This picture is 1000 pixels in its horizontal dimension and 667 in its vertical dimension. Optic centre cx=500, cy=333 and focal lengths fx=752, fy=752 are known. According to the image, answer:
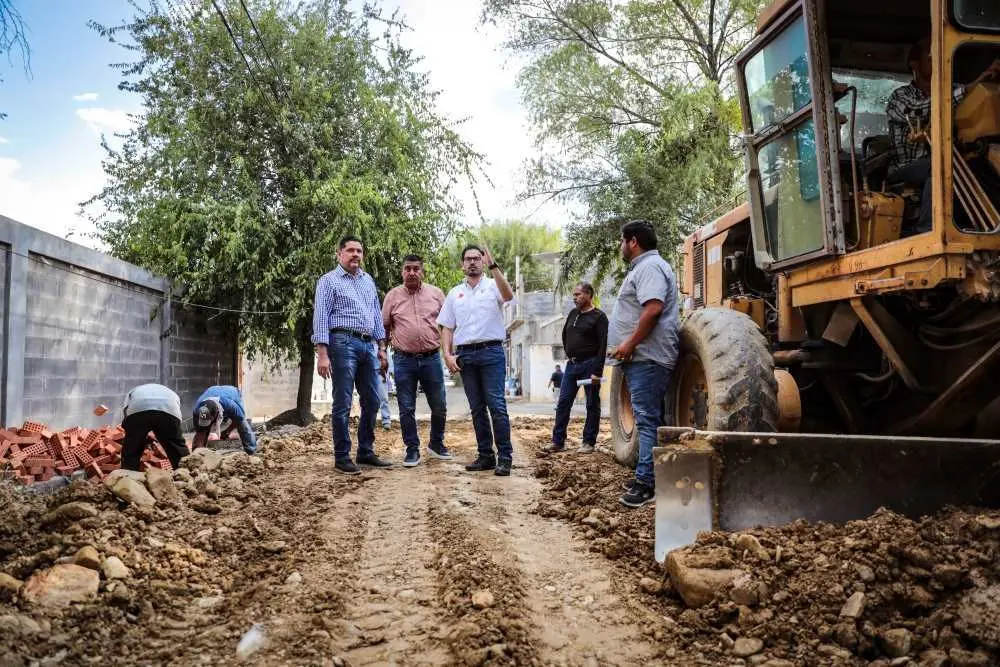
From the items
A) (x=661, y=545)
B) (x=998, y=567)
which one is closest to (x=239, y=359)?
(x=661, y=545)

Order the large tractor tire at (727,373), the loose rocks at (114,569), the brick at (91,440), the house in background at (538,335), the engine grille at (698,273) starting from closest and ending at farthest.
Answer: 1. the loose rocks at (114,569)
2. the large tractor tire at (727,373)
3. the engine grille at (698,273)
4. the brick at (91,440)
5. the house in background at (538,335)

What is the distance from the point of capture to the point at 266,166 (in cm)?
1294

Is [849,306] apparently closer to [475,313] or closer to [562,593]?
[562,593]

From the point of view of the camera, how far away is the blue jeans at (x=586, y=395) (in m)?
7.73

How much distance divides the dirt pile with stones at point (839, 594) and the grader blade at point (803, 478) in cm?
15

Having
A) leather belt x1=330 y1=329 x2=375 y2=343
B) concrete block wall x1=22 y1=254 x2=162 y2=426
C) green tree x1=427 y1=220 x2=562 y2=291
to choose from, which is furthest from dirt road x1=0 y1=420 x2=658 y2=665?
green tree x1=427 y1=220 x2=562 y2=291

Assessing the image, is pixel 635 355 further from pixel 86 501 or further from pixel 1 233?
pixel 1 233

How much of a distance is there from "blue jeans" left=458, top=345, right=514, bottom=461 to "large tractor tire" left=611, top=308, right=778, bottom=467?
5.33 feet

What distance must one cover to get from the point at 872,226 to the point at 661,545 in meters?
1.97

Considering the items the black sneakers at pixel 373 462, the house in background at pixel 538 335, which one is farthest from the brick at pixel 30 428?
the house in background at pixel 538 335

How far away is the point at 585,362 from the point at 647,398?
3.16 m

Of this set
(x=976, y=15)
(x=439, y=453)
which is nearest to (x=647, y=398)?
(x=976, y=15)

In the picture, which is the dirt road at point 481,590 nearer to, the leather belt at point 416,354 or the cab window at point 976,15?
the cab window at point 976,15

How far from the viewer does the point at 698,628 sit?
2.81 m
